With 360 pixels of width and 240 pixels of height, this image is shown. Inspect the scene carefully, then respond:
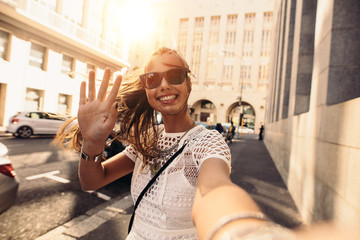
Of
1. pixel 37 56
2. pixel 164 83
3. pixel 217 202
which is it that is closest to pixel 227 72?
pixel 37 56

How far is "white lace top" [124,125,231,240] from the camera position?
1.18 metres

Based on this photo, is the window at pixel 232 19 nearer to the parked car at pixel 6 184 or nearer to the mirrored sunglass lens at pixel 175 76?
the parked car at pixel 6 184

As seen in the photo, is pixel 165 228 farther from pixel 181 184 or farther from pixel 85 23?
pixel 85 23

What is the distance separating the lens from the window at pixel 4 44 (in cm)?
1410

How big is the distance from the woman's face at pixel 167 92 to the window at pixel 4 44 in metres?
17.4

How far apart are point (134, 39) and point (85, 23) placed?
30.7 meters

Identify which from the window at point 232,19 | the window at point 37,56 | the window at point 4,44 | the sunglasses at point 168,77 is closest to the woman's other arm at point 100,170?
the sunglasses at point 168,77

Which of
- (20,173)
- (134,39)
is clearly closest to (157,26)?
(134,39)

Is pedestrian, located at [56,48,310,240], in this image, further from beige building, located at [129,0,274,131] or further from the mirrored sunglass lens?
beige building, located at [129,0,274,131]

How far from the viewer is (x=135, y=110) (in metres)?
1.82

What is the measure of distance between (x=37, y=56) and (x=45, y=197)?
16.0 m

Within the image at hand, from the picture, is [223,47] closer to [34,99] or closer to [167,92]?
[34,99]

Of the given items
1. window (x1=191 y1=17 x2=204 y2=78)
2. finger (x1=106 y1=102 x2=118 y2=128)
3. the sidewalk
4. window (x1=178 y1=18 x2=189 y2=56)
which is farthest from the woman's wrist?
window (x1=178 y1=18 x2=189 y2=56)

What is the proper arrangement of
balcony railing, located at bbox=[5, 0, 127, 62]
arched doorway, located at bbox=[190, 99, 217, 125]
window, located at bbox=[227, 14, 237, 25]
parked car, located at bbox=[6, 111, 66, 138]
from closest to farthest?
1. parked car, located at bbox=[6, 111, 66, 138]
2. balcony railing, located at bbox=[5, 0, 127, 62]
3. window, located at bbox=[227, 14, 237, 25]
4. arched doorway, located at bbox=[190, 99, 217, 125]
